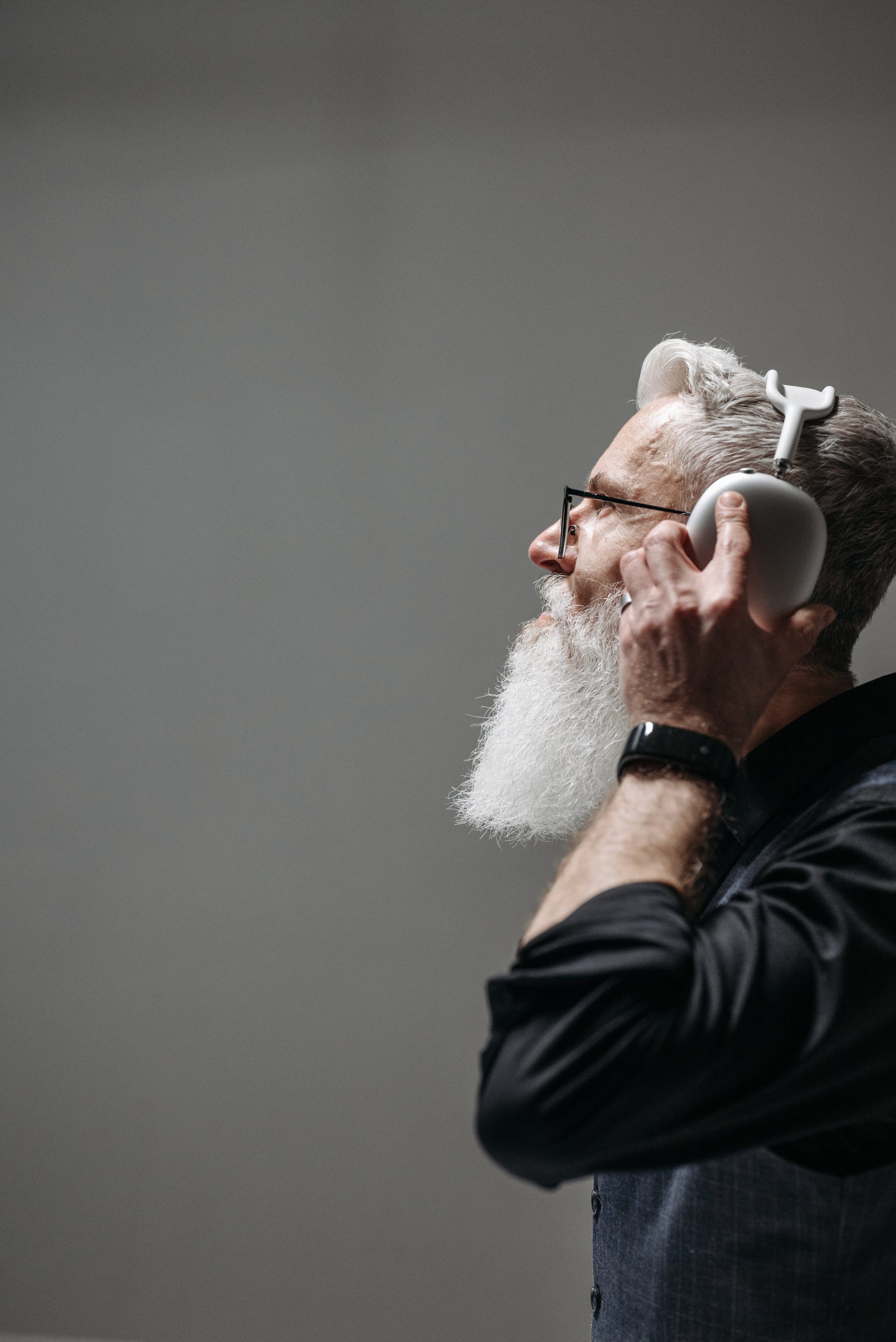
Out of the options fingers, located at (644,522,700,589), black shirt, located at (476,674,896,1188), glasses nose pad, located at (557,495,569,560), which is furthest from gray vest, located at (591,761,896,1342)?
glasses nose pad, located at (557,495,569,560)

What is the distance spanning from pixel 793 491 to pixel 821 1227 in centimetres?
56

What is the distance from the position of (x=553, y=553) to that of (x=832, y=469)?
1.07ft

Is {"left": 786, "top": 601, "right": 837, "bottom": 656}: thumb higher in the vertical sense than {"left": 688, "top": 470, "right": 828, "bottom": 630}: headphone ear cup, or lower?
lower

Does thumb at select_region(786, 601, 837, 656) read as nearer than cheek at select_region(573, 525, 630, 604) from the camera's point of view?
Yes

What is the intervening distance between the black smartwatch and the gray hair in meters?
0.33

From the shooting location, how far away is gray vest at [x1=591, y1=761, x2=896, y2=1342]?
2.18 feet

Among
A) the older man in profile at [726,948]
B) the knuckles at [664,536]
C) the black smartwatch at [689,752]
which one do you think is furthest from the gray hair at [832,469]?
the black smartwatch at [689,752]

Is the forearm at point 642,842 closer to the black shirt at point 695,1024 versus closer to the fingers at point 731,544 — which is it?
the black shirt at point 695,1024

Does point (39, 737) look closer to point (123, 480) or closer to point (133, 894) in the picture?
point (133, 894)

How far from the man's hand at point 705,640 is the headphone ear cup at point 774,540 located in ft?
0.04

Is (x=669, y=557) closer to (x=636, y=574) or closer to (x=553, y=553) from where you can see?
(x=636, y=574)

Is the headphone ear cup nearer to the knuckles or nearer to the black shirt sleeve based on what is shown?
the knuckles

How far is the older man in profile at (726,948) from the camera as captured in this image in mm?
532

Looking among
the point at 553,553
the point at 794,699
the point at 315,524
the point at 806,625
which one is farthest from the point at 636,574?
the point at 315,524
